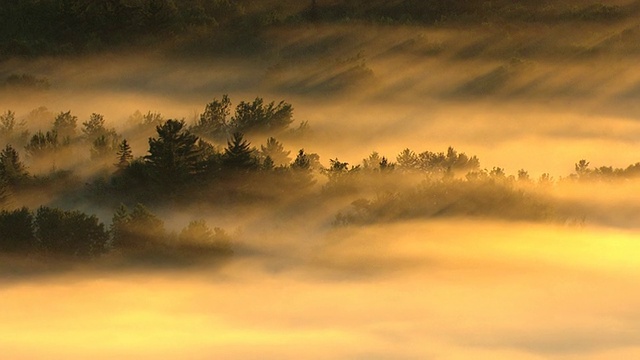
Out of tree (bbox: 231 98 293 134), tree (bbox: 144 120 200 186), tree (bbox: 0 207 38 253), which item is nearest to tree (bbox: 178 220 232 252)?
tree (bbox: 144 120 200 186)

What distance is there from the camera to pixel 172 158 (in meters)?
42.0

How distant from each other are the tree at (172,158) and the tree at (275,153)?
2.84 metres

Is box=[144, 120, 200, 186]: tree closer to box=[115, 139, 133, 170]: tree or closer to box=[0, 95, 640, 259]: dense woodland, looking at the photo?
box=[0, 95, 640, 259]: dense woodland

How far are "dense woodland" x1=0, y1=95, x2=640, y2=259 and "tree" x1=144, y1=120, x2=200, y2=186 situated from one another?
0.07 feet

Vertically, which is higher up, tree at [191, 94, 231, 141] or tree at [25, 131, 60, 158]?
tree at [191, 94, 231, 141]

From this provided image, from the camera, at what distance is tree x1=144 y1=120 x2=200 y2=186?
41.8 metres

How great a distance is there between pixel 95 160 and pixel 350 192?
5.90m

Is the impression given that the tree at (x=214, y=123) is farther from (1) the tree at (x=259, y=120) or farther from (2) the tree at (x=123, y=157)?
(2) the tree at (x=123, y=157)

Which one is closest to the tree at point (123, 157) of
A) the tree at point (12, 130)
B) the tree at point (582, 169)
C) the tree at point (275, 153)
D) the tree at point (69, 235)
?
the tree at point (275, 153)

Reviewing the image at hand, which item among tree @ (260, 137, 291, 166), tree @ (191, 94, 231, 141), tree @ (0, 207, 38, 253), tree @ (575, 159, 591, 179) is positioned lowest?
tree @ (0, 207, 38, 253)

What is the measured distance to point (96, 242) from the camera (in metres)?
38.9

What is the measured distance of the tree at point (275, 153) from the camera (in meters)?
45.2

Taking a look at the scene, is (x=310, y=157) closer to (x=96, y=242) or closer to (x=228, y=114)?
Result: (x=228, y=114)

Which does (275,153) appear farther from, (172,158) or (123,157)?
(172,158)
